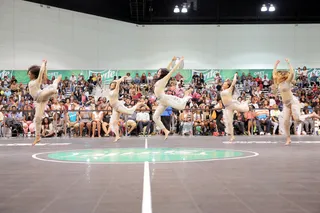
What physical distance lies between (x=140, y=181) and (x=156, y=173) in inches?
23.1

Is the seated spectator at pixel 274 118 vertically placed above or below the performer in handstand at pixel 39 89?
below

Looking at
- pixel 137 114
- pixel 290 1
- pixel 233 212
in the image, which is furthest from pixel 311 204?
pixel 290 1

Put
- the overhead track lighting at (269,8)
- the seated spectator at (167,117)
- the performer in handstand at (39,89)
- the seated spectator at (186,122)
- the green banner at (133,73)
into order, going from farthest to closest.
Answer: the overhead track lighting at (269,8) < the green banner at (133,73) < the seated spectator at (186,122) < the seated spectator at (167,117) < the performer in handstand at (39,89)

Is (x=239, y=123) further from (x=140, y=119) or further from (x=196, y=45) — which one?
→ (x=196, y=45)

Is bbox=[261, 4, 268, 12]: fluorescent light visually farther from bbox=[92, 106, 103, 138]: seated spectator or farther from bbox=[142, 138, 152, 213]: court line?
bbox=[142, 138, 152, 213]: court line

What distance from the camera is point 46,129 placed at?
14.1m

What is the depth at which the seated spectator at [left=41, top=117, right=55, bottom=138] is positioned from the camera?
13.9m

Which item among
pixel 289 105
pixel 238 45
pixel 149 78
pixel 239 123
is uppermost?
pixel 238 45

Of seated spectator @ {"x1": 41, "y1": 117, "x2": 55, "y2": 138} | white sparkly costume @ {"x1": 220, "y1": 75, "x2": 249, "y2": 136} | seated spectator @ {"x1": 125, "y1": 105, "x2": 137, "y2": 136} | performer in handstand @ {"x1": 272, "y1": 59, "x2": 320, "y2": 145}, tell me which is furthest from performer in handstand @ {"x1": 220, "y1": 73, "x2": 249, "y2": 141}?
seated spectator @ {"x1": 41, "y1": 117, "x2": 55, "y2": 138}

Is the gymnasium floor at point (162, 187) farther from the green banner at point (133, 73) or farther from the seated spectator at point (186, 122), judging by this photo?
the green banner at point (133, 73)

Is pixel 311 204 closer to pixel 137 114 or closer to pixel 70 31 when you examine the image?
pixel 137 114

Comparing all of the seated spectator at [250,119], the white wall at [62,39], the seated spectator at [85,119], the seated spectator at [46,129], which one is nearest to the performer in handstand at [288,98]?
the seated spectator at [250,119]

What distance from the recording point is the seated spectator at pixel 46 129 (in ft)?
45.6

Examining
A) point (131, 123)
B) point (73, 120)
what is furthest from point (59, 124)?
point (131, 123)
